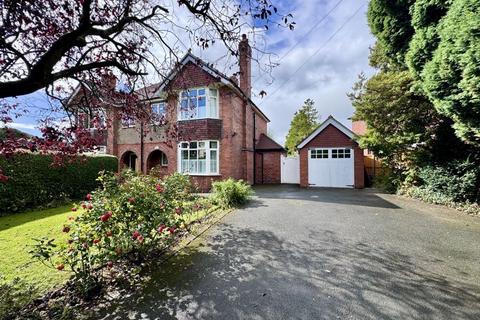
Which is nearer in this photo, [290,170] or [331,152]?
[331,152]

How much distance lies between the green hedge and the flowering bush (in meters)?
5.36

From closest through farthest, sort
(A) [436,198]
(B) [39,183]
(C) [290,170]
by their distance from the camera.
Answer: (A) [436,198], (B) [39,183], (C) [290,170]

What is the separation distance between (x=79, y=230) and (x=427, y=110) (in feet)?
46.9

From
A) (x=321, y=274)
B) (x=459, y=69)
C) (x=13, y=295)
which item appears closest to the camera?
(x=13, y=295)

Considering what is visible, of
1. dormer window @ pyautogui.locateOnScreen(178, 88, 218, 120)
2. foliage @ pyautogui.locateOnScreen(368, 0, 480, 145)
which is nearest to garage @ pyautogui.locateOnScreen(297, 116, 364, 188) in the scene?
foliage @ pyautogui.locateOnScreen(368, 0, 480, 145)

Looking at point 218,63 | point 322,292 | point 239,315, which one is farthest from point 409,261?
point 218,63

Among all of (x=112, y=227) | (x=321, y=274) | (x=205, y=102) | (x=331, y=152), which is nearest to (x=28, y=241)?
(x=112, y=227)

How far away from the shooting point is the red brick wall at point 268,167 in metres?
19.3

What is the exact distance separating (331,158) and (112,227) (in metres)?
15.0

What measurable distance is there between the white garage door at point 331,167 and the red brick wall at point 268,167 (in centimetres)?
328

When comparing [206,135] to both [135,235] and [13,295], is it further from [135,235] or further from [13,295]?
[13,295]

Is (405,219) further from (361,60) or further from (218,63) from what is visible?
(361,60)

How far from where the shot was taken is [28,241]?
575 cm

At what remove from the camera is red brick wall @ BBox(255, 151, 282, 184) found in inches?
758
